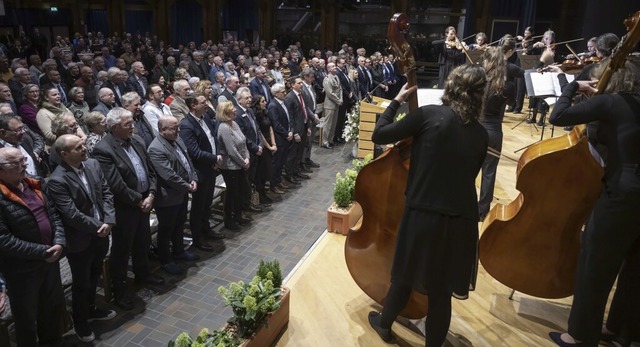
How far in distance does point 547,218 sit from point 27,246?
10.1 feet

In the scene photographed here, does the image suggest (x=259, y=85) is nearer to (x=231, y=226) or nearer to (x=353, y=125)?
(x=353, y=125)

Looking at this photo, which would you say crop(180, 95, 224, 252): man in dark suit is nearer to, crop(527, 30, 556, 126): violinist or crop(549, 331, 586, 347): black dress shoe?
crop(549, 331, 586, 347): black dress shoe

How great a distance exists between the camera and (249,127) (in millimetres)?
5465

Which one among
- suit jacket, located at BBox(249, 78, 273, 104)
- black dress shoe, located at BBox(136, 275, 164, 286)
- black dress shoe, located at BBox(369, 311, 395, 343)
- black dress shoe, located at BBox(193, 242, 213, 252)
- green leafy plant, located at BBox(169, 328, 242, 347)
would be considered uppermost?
suit jacket, located at BBox(249, 78, 273, 104)

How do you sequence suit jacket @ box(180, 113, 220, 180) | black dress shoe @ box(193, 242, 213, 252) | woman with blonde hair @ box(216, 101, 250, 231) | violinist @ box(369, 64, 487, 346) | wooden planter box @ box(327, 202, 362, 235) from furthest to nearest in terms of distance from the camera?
1. woman with blonde hair @ box(216, 101, 250, 231)
2. black dress shoe @ box(193, 242, 213, 252)
3. wooden planter box @ box(327, 202, 362, 235)
4. suit jacket @ box(180, 113, 220, 180)
5. violinist @ box(369, 64, 487, 346)

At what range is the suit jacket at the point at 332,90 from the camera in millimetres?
8188

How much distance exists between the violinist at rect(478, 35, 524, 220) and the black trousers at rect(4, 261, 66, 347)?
3.15 m

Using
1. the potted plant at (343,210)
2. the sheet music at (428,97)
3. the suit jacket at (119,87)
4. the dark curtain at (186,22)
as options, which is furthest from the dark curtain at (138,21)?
the sheet music at (428,97)

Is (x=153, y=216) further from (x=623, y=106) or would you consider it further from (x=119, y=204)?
(x=623, y=106)

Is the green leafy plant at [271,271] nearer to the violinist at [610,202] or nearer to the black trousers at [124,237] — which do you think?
the black trousers at [124,237]

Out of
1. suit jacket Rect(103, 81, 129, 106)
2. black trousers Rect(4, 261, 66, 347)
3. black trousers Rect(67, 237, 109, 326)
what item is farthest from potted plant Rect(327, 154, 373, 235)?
suit jacket Rect(103, 81, 129, 106)

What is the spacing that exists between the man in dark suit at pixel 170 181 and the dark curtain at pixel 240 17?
1507 cm

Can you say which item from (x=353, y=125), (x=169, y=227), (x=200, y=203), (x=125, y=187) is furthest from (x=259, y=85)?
(x=125, y=187)

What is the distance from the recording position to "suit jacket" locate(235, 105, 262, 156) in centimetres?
538
